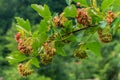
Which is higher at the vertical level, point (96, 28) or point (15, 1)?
point (15, 1)

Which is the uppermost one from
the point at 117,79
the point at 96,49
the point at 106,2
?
the point at 106,2

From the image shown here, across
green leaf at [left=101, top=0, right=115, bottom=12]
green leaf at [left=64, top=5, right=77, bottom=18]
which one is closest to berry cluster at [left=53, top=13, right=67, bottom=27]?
green leaf at [left=64, top=5, right=77, bottom=18]

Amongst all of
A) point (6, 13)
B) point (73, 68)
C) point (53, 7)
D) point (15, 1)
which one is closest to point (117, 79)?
point (73, 68)

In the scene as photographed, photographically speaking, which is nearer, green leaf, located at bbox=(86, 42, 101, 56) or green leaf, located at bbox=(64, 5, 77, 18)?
green leaf, located at bbox=(64, 5, 77, 18)

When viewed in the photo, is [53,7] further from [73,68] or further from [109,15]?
[73,68]

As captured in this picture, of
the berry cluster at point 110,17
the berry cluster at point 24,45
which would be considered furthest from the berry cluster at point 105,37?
the berry cluster at point 24,45

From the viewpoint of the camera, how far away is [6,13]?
1453cm

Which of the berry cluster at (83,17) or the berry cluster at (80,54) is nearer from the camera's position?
the berry cluster at (83,17)

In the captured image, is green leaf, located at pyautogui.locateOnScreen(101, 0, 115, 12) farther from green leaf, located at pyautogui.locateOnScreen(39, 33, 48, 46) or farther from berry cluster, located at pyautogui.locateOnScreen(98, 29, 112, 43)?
green leaf, located at pyautogui.locateOnScreen(39, 33, 48, 46)

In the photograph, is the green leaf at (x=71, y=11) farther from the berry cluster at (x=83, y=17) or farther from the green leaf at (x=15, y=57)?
the green leaf at (x=15, y=57)

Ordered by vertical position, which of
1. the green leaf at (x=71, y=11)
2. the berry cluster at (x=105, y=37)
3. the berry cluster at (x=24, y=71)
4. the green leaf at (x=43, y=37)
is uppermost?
the green leaf at (x=71, y=11)

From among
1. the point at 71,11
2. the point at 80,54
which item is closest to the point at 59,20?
the point at 71,11

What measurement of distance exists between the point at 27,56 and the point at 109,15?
0.24 m

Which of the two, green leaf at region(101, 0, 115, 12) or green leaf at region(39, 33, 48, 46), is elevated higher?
green leaf at region(101, 0, 115, 12)
